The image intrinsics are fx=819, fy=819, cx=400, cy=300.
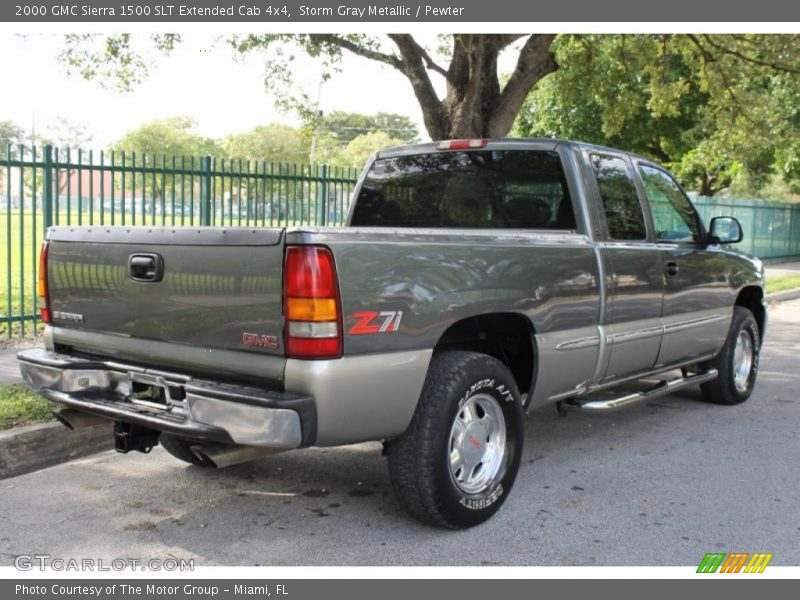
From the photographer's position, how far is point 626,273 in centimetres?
527

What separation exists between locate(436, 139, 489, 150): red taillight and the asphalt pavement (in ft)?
6.81

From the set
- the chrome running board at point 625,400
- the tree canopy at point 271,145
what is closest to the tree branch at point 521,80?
the chrome running board at point 625,400

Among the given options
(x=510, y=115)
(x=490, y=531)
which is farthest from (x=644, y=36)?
(x=490, y=531)

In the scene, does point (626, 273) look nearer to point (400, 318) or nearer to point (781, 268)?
point (400, 318)

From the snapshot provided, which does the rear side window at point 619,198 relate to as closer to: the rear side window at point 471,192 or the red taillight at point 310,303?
the rear side window at point 471,192

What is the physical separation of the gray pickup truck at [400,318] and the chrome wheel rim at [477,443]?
0.03ft

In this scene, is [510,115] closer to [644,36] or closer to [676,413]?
[644,36]

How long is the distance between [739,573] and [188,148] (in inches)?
2834

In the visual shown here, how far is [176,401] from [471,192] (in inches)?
97.3

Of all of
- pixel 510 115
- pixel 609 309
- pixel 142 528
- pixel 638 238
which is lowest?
pixel 142 528

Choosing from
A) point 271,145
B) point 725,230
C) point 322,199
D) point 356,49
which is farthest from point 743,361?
point 271,145

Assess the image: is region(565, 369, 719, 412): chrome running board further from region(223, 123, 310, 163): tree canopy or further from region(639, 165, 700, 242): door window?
region(223, 123, 310, 163): tree canopy

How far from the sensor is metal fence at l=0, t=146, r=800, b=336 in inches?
348

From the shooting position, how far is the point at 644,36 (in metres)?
13.7
